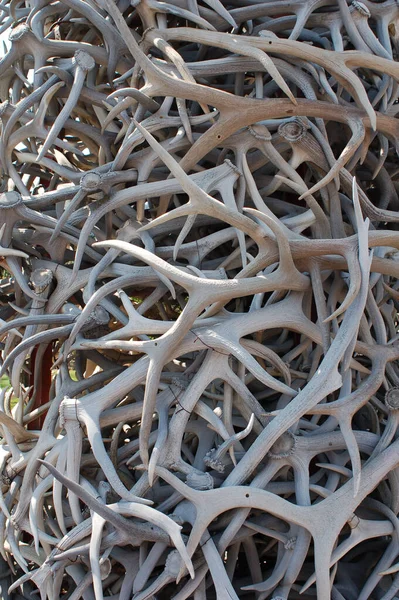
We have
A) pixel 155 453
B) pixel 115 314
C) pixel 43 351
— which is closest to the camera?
pixel 155 453

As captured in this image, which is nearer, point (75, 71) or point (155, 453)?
point (155, 453)

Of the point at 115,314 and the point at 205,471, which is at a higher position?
the point at 115,314

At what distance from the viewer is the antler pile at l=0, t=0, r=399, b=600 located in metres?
0.98

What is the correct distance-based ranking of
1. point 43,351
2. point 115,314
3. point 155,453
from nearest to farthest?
point 155,453
point 115,314
point 43,351

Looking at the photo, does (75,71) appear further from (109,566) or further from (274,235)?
(109,566)

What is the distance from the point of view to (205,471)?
3.42 ft

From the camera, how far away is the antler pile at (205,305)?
3.22 ft

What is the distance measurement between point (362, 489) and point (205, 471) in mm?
229

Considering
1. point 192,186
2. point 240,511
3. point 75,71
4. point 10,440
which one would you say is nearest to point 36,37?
point 75,71

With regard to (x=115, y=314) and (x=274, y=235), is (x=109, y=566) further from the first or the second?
(x=274, y=235)

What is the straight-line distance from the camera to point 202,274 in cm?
104

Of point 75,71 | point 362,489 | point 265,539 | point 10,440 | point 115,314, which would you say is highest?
point 75,71

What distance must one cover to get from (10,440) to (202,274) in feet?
1.45

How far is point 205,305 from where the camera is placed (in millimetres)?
993
